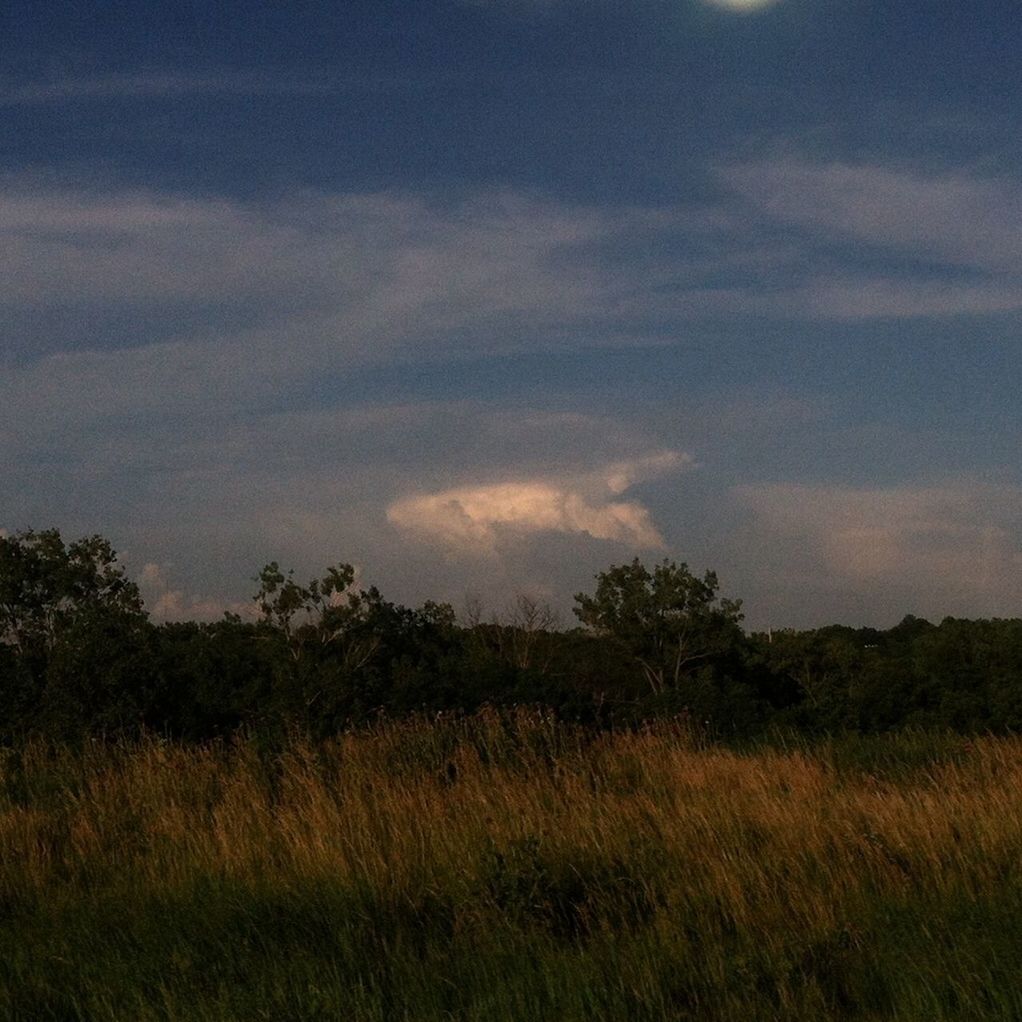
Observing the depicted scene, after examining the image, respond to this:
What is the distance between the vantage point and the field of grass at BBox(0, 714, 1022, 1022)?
5535 mm

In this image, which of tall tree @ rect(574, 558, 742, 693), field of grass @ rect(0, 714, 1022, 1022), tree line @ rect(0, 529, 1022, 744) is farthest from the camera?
tall tree @ rect(574, 558, 742, 693)

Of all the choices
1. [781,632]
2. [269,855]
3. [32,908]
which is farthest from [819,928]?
[781,632]

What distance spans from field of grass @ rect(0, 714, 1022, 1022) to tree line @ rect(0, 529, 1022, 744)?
160 inches

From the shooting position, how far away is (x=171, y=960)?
246 inches

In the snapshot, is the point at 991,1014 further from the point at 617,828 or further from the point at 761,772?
the point at 761,772

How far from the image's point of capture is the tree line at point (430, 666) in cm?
2009

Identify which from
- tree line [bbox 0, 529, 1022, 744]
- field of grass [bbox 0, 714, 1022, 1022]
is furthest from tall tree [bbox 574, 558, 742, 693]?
field of grass [bbox 0, 714, 1022, 1022]

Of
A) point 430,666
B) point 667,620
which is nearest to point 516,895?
point 430,666

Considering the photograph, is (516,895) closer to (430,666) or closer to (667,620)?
(430,666)

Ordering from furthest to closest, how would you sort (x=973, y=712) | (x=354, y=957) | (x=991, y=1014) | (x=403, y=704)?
(x=973, y=712) → (x=403, y=704) → (x=354, y=957) → (x=991, y=1014)

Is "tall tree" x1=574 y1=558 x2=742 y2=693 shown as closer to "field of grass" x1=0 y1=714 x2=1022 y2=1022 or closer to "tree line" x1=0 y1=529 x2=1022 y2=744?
"tree line" x1=0 y1=529 x2=1022 y2=744

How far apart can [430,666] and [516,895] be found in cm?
2859

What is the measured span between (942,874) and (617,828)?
2174 mm

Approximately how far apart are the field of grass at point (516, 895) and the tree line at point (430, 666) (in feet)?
13.4
